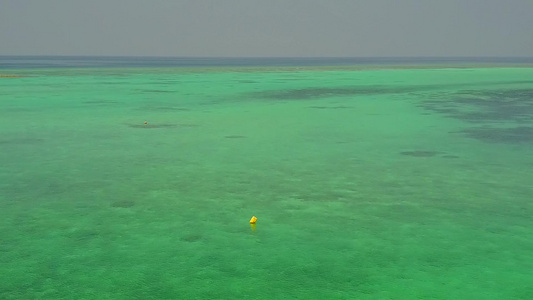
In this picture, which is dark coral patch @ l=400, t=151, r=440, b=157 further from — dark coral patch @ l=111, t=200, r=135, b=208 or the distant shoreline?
the distant shoreline

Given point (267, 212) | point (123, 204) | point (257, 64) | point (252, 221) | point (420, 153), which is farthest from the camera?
point (257, 64)

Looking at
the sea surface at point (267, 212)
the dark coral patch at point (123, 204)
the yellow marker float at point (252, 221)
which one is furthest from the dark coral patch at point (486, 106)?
the dark coral patch at point (123, 204)

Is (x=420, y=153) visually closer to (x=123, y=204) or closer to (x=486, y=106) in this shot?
(x=123, y=204)

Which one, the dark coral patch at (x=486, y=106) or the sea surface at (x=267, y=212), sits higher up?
the dark coral patch at (x=486, y=106)

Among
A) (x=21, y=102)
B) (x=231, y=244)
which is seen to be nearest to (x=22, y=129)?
(x=21, y=102)

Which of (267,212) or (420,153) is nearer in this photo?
(267,212)

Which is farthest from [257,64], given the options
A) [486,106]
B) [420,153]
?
[420,153]

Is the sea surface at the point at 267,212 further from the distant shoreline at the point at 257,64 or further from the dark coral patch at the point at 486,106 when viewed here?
the distant shoreline at the point at 257,64

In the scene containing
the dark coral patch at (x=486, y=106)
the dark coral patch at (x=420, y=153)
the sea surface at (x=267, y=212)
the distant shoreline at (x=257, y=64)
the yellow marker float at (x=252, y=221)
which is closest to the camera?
the sea surface at (x=267, y=212)

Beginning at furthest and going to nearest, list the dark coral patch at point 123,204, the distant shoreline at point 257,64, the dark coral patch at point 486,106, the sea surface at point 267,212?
1. the distant shoreline at point 257,64
2. the dark coral patch at point 486,106
3. the dark coral patch at point 123,204
4. the sea surface at point 267,212

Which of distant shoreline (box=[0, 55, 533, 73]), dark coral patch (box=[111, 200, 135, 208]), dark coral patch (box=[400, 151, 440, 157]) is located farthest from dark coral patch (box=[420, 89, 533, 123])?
distant shoreline (box=[0, 55, 533, 73])
